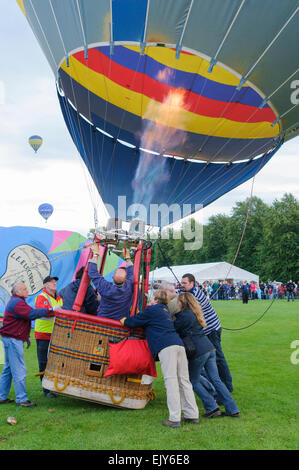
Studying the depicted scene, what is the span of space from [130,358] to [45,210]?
71.9 ft

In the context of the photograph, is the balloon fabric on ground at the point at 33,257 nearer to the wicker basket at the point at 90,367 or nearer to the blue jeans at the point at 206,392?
the wicker basket at the point at 90,367

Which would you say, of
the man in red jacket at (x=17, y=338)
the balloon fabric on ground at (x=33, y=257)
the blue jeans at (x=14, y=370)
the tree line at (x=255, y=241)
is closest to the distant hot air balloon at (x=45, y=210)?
the tree line at (x=255, y=241)

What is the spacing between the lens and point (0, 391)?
483 cm

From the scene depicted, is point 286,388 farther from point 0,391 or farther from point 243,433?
point 0,391

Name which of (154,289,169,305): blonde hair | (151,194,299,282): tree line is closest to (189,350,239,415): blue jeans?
(154,289,169,305): blonde hair

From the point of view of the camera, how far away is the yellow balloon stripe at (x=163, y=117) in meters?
7.96

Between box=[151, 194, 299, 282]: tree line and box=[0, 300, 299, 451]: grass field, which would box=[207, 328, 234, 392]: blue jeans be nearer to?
box=[0, 300, 299, 451]: grass field

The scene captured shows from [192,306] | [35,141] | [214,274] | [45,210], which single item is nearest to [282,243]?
[214,274]

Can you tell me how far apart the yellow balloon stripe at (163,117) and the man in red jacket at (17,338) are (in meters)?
4.72

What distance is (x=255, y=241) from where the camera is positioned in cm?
5594

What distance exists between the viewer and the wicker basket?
4.36m

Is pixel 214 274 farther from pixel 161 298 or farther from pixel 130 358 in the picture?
pixel 130 358

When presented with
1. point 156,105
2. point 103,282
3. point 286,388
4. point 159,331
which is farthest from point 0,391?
point 156,105
